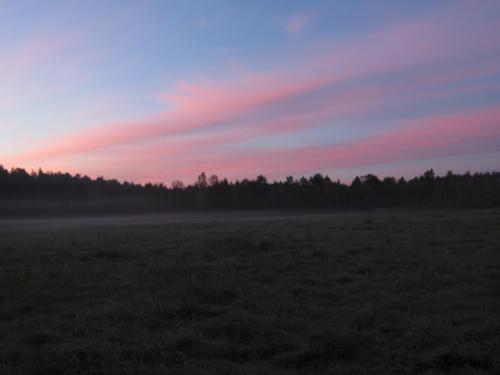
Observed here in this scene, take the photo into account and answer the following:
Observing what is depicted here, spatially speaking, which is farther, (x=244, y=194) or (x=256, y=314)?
(x=244, y=194)

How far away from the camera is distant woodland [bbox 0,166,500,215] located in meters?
121

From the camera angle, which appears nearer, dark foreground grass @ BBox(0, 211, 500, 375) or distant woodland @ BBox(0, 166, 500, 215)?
dark foreground grass @ BBox(0, 211, 500, 375)

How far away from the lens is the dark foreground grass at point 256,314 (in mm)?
6578

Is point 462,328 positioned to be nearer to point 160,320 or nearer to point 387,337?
point 387,337

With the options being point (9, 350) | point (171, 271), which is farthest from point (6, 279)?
point (9, 350)

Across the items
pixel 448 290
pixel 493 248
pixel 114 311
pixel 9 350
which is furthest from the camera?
pixel 493 248

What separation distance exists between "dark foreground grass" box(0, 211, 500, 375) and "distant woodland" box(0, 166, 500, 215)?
10569 cm

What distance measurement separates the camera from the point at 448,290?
10531 millimetres

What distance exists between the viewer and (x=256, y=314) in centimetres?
904

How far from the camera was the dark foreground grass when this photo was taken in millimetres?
6578

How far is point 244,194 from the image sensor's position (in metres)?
133

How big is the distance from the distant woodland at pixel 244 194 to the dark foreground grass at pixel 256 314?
10569 cm

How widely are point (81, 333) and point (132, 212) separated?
372 feet

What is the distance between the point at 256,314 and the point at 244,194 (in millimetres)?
123722
